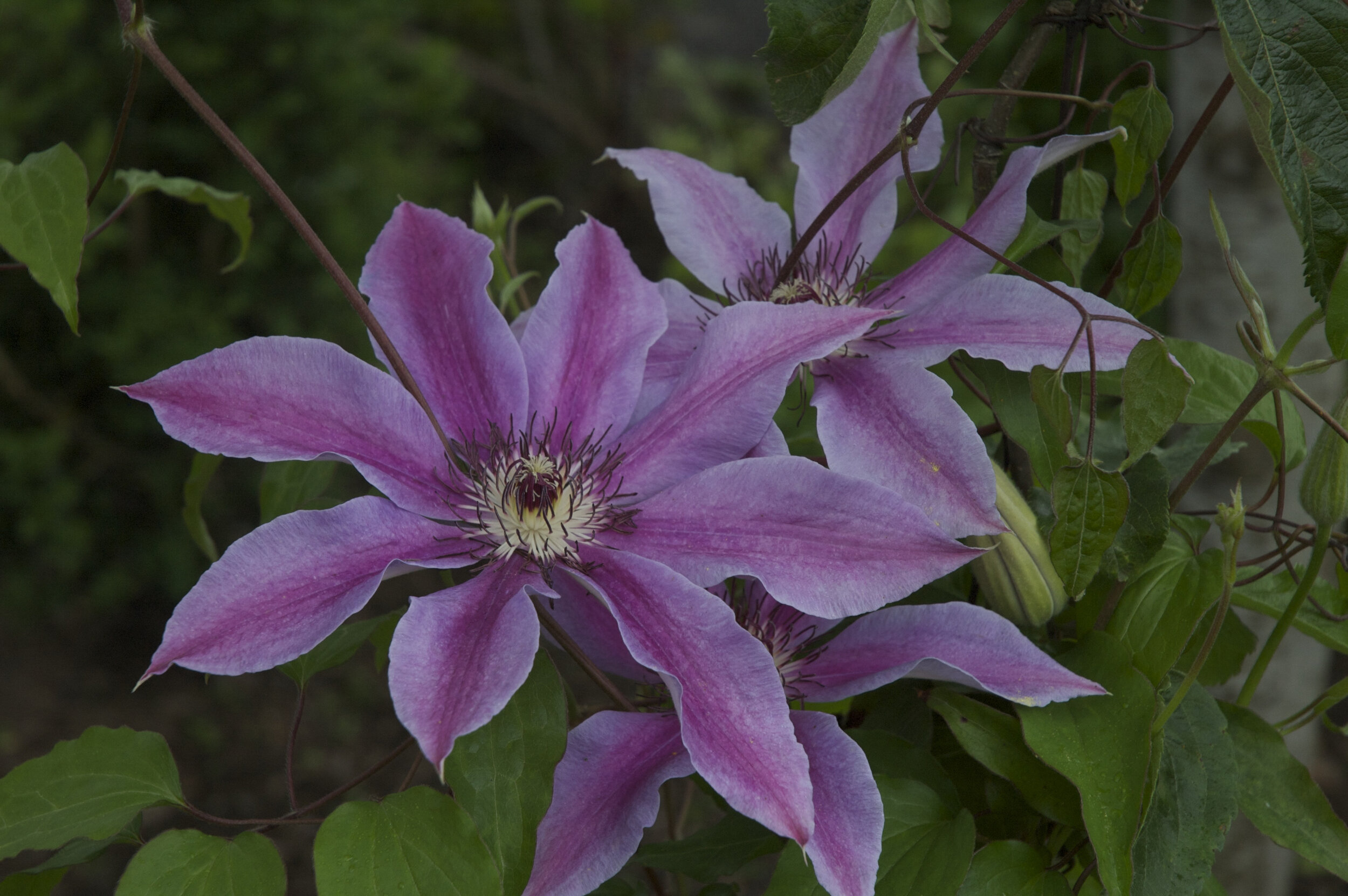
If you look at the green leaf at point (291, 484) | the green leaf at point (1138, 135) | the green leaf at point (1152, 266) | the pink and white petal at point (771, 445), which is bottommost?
the green leaf at point (291, 484)

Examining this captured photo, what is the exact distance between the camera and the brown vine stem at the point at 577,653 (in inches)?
22.2

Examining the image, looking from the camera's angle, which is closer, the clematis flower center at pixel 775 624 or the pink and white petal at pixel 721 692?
the pink and white petal at pixel 721 692

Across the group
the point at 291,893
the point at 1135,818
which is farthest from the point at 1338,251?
the point at 291,893

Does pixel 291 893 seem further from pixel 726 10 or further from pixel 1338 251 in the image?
pixel 726 10

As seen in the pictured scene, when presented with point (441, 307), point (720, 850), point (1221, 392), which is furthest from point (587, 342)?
point (1221, 392)

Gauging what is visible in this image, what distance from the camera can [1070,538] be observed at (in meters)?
0.53

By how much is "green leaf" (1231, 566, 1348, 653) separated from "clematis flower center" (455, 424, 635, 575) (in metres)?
0.36

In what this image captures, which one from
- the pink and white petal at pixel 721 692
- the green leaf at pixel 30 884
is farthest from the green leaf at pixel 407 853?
the green leaf at pixel 30 884

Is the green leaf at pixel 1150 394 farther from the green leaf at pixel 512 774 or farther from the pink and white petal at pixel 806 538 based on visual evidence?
the green leaf at pixel 512 774

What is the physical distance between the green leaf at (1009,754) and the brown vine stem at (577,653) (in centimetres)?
16

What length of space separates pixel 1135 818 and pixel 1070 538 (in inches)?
5.1

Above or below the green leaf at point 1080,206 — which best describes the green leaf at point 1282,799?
below

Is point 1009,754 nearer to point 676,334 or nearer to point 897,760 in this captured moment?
point 897,760

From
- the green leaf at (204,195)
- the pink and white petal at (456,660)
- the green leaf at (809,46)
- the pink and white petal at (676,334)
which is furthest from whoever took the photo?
the green leaf at (204,195)
